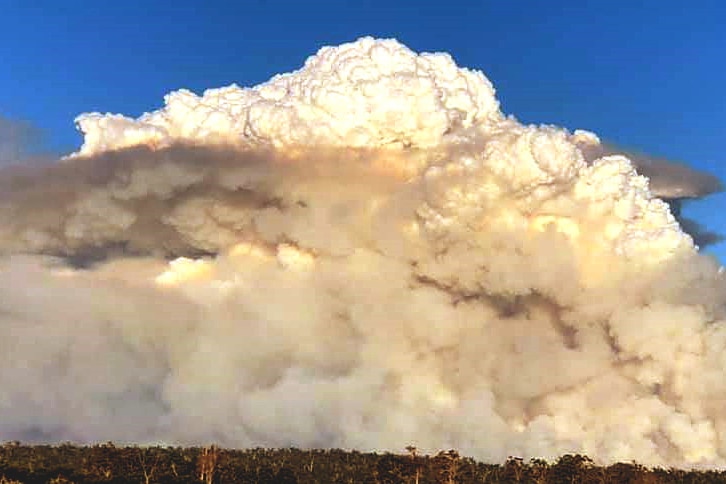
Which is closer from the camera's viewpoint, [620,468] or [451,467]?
[451,467]

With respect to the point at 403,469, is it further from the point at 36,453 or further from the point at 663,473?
the point at 36,453

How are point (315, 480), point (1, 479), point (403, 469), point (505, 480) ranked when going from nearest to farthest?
point (1, 479)
point (403, 469)
point (315, 480)
point (505, 480)

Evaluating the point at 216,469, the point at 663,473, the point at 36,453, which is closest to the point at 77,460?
the point at 36,453

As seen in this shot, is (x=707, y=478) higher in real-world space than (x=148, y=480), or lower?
higher

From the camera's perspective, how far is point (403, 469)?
15850 centimetres

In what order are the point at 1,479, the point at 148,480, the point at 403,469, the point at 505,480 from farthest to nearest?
the point at 505,480 → the point at 403,469 → the point at 148,480 → the point at 1,479

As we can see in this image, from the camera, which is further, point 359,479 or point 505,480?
point 505,480

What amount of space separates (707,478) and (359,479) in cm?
7602

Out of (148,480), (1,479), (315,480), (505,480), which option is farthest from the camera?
(505,480)

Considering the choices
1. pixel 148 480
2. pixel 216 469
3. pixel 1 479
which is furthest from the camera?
pixel 216 469

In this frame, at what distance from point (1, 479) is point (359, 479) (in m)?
87.1

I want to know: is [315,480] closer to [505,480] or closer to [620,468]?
[505,480]

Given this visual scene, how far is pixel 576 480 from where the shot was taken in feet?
541

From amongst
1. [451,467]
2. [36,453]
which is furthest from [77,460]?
[451,467]
